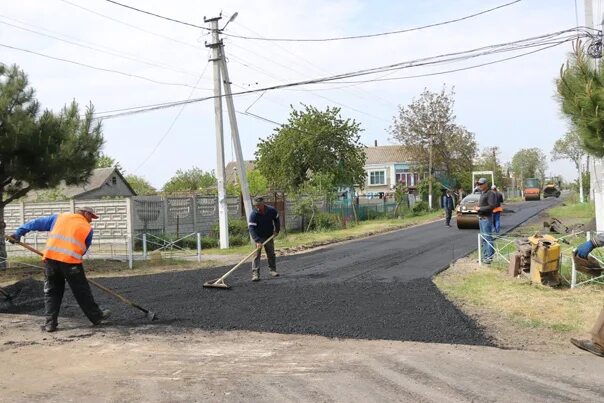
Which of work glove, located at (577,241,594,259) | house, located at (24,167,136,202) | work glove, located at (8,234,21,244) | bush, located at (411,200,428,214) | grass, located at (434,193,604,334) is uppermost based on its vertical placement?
house, located at (24,167,136,202)

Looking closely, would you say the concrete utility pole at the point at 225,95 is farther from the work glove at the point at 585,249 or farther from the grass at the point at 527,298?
the work glove at the point at 585,249

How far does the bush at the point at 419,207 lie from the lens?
39528 millimetres

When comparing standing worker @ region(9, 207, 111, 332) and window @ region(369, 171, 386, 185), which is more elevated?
window @ region(369, 171, 386, 185)

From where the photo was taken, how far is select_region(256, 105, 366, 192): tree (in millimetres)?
33938

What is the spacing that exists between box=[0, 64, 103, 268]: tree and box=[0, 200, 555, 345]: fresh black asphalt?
3534 mm

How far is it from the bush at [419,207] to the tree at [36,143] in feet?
88.1

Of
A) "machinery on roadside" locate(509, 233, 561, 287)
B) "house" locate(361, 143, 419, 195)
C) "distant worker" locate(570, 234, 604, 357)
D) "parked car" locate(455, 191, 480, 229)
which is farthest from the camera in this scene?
"house" locate(361, 143, 419, 195)

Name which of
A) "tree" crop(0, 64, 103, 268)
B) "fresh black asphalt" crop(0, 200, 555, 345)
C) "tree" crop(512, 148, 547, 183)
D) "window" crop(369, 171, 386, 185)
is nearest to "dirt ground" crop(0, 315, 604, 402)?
"fresh black asphalt" crop(0, 200, 555, 345)

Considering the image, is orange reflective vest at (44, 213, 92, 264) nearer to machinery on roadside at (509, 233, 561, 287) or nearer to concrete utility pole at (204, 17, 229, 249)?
machinery on roadside at (509, 233, 561, 287)

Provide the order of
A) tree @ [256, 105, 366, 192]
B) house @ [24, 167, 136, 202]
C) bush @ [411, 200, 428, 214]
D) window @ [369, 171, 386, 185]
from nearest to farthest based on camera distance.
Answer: tree @ [256, 105, 366, 192] < bush @ [411, 200, 428, 214] < house @ [24, 167, 136, 202] < window @ [369, 171, 386, 185]

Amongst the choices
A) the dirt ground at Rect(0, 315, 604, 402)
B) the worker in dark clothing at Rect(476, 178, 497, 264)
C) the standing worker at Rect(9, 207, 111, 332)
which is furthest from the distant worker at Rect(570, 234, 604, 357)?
the worker in dark clothing at Rect(476, 178, 497, 264)

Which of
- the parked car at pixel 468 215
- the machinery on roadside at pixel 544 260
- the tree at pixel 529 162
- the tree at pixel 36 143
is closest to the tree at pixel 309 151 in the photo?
the parked car at pixel 468 215

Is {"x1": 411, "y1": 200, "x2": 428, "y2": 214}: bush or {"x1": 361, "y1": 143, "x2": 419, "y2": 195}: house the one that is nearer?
{"x1": 411, "y1": 200, "x2": 428, "y2": 214}: bush

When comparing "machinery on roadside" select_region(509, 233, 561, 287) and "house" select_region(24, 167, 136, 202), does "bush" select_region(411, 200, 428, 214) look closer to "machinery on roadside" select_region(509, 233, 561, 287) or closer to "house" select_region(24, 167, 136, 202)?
"house" select_region(24, 167, 136, 202)
